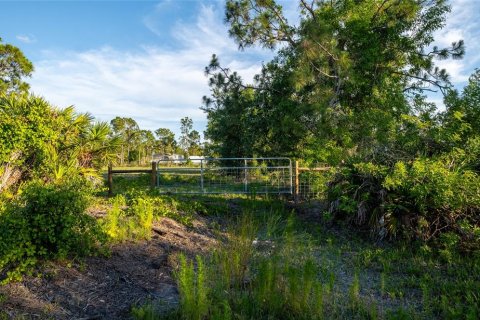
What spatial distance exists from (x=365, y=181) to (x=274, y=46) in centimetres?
906

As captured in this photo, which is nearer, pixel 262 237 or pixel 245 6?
pixel 262 237

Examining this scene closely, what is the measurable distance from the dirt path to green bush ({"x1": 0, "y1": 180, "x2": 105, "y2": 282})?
0.68ft

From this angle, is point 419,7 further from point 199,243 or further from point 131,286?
point 131,286

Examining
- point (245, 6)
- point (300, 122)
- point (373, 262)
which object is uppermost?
point (245, 6)

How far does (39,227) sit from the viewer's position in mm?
3934

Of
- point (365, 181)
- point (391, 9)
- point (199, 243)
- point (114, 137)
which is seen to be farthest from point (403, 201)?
point (391, 9)

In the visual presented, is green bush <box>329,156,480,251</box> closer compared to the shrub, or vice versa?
the shrub

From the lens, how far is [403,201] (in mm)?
5875

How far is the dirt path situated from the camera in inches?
126

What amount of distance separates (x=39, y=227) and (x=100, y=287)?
3.17ft

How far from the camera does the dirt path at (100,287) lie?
10.5ft

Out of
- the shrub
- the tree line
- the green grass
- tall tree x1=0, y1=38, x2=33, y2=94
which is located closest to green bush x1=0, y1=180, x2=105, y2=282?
the shrub

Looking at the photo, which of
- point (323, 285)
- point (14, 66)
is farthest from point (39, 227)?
point (14, 66)

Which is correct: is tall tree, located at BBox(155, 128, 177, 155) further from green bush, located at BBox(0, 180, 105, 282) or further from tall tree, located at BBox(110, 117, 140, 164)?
green bush, located at BBox(0, 180, 105, 282)
